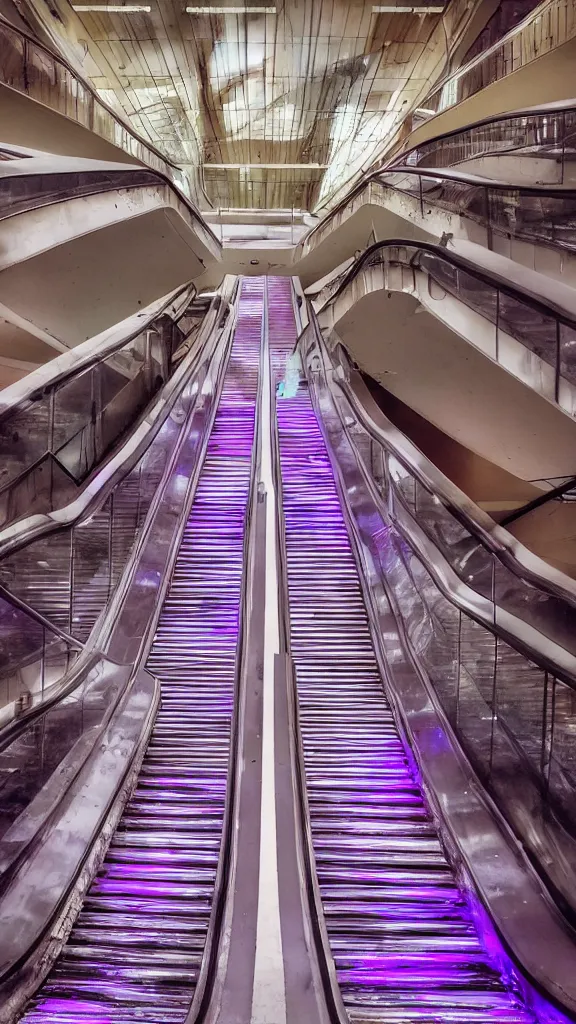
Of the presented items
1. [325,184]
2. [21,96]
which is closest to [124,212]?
[21,96]

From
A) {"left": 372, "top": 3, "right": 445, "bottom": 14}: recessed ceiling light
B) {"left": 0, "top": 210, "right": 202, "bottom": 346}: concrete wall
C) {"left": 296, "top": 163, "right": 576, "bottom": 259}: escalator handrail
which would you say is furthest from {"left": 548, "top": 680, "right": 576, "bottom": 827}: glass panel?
{"left": 372, "top": 3, "right": 445, "bottom": 14}: recessed ceiling light

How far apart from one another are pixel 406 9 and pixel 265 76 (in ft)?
11.2

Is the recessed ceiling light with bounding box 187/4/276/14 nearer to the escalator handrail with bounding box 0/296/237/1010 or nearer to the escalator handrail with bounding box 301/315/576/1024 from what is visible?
the escalator handrail with bounding box 0/296/237/1010

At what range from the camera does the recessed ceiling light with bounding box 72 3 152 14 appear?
12.8 metres

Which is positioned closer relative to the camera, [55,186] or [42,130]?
[55,186]

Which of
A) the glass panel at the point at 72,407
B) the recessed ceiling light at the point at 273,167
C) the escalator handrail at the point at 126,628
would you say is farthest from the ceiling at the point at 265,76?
the escalator handrail at the point at 126,628

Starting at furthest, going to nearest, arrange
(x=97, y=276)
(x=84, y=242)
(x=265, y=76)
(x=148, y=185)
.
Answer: (x=265, y=76)
(x=97, y=276)
(x=148, y=185)
(x=84, y=242)

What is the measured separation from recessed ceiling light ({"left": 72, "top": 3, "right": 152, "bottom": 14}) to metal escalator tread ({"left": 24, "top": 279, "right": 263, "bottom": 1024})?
12675 millimetres

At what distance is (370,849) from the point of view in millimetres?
2748

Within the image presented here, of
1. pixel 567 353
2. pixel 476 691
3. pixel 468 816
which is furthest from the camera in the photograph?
pixel 567 353

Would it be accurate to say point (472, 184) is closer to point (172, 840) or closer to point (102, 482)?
point (102, 482)

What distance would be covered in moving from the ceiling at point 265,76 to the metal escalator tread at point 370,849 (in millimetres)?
12914

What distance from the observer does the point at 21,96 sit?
9.09 meters

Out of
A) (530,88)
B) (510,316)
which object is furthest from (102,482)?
(530,88)
